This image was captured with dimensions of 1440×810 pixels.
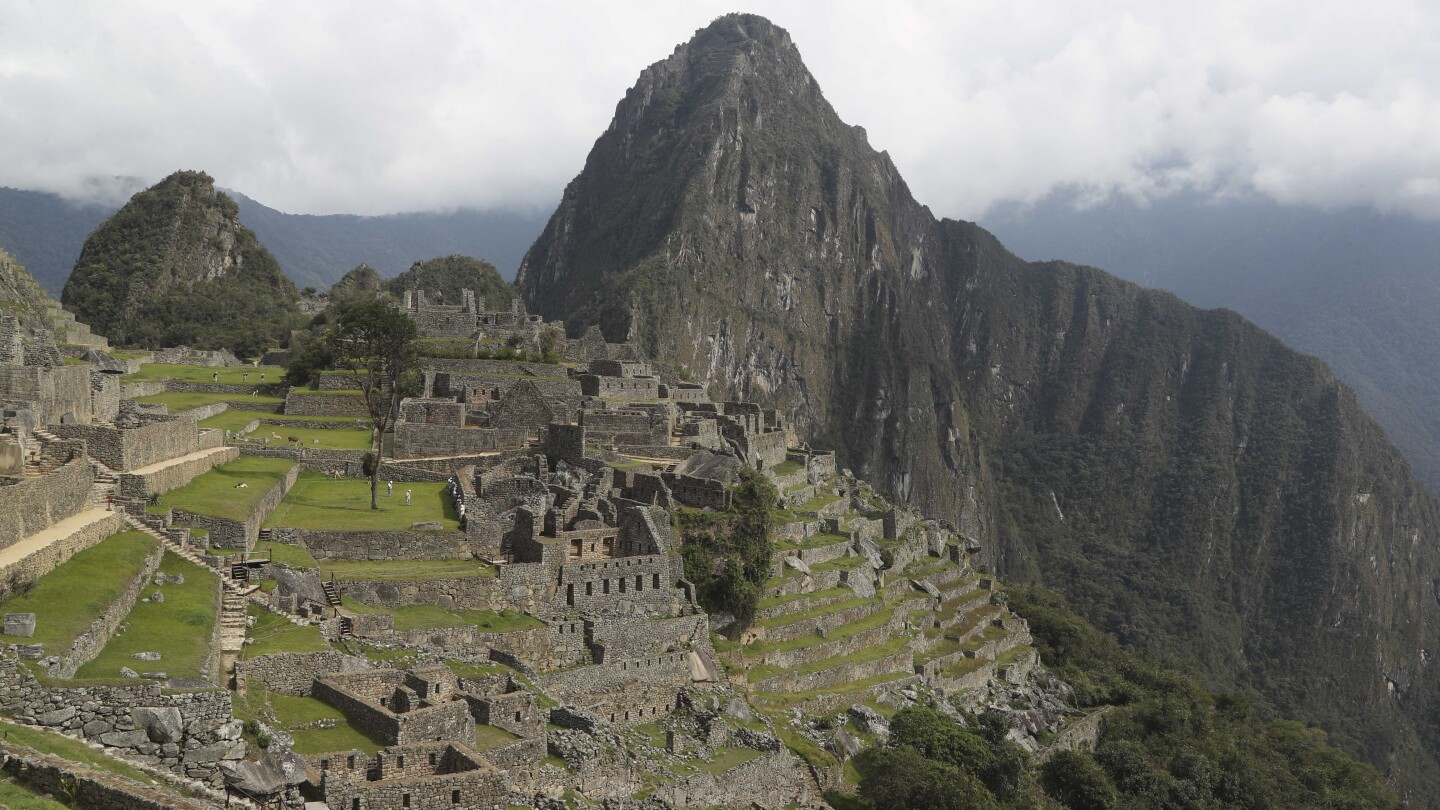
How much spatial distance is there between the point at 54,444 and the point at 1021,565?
7211 inches

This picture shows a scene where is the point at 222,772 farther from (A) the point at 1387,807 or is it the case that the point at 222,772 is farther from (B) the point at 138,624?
(A) the point at 1387,807

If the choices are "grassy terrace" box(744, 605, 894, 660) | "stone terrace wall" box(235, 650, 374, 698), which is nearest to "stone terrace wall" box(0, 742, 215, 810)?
"stone terrace wall" box(235, 650, 374, 698)

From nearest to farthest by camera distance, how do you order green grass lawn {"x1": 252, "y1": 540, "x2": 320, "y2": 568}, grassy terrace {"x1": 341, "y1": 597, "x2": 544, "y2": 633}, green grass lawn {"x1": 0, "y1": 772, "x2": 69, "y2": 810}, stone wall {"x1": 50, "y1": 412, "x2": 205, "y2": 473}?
green grass lawn {"x1": 0, "y1": 772, "x2": 69, "y2": 810}
grassy terrace {"x1": 341, "y1": 597, "x2": 544, "y2": 633}
stone wall {"x1": 50, "y1": 412, "x2": 205, "y2": 473}
green grass lawn {"x1": 252, "y1": 540, "x2": 320, "y2": 568}

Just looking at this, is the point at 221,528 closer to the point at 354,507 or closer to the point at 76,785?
the point at 354,507

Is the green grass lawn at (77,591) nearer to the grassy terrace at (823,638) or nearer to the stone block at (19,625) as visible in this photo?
the stone block at (19,625)

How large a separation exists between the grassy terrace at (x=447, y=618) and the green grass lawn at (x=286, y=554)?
4.32 ft

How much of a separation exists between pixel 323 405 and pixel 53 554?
1035 inches

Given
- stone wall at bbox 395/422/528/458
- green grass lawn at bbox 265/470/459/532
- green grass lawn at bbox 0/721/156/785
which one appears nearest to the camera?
green grass lawn at bbox 0/721/156/785

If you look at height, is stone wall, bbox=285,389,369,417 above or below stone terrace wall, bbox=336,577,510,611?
above

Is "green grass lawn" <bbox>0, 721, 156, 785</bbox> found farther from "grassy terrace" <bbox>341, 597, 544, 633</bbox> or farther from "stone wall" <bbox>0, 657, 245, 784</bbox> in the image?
"grassy terrace" <bbox>341, 597, 544, 633</bbox>

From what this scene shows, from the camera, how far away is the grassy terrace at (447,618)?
2225cm

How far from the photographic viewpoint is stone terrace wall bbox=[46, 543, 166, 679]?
1346 centimetres

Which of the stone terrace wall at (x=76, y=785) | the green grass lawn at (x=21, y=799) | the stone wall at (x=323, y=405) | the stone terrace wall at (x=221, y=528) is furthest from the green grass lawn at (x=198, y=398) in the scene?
the green grass lawn at (x=21, y=799)

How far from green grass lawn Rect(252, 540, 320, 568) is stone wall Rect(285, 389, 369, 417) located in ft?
61.4
